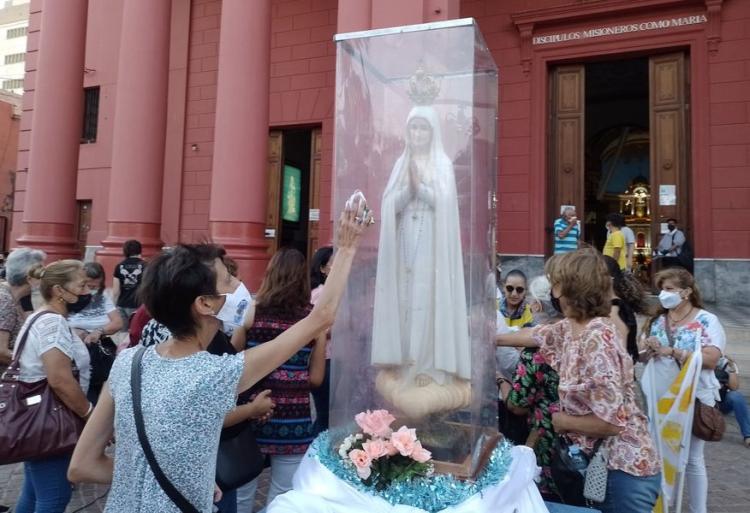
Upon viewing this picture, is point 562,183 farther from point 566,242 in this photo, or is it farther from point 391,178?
point 391,178

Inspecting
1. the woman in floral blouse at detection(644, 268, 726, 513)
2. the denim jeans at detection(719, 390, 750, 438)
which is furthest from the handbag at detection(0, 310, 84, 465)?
the denim jeans at detection(719, 390, 750, 438)

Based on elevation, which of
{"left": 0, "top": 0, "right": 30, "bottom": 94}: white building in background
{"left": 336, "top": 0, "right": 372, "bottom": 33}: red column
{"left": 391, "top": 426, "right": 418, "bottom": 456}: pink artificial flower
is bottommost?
{"left": 391, "top": 426, "right": 418, "bottom": 456}: pink artificial flower

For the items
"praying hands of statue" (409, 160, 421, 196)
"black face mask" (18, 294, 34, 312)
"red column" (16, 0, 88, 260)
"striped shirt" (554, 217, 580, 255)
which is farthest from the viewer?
"red column" (16, 0, 88, 260)

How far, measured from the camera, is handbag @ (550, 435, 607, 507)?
7.23ft

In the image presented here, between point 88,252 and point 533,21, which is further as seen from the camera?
point 88,252

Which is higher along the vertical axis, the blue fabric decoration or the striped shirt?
the striped shirt

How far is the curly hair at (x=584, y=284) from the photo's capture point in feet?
7.11

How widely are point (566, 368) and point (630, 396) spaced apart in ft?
0.94

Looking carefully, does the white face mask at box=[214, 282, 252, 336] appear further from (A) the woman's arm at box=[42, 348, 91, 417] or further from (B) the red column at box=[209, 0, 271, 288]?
(B) the red column at box=[209, 0, 271, 288]

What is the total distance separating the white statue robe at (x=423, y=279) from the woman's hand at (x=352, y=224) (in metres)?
0.43

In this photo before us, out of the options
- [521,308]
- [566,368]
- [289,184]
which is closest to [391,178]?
[566,368]

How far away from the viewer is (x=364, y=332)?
238 cm

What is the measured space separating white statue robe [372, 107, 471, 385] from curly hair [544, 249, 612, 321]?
0.43 meters

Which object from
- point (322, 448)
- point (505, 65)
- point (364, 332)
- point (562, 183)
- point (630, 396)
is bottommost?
point (322, 448)
